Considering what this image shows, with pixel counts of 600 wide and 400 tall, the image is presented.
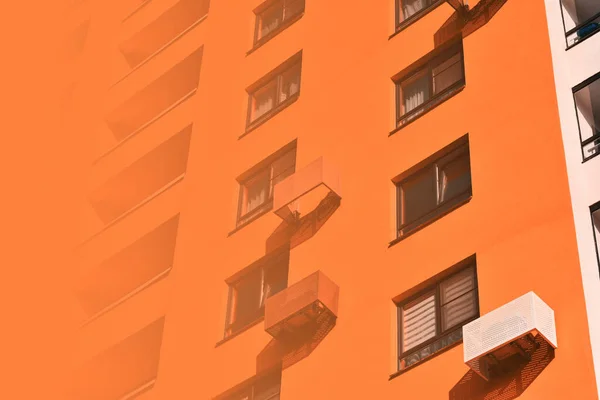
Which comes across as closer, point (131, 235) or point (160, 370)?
point (160, 370)

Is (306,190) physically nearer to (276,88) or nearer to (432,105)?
(432,105)

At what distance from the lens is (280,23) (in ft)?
108

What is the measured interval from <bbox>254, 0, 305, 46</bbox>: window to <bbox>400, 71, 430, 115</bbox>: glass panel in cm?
665

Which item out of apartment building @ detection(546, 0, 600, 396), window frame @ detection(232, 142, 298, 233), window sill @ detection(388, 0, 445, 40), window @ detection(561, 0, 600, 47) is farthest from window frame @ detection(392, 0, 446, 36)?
window frame @ detection(232, 142, 298, 233)

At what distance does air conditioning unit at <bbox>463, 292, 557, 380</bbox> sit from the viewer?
1784 centimetres

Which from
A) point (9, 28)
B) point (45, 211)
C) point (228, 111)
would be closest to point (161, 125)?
point (228, 111)

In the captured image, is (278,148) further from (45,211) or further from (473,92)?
(45,211)

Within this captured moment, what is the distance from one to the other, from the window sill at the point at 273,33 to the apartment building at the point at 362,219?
0.29 feet

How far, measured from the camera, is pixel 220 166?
30.0m

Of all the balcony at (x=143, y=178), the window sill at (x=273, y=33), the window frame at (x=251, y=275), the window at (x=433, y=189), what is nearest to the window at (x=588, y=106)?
the window at (x=433, y=189)

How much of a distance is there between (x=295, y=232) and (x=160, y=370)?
15.1 feet

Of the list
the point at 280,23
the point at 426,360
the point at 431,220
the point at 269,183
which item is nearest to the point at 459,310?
the point at 426,360

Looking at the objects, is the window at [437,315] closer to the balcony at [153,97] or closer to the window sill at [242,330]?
the window sill at [242,330]

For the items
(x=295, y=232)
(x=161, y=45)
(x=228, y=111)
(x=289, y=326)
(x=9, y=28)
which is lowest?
(x=289, y=326)
